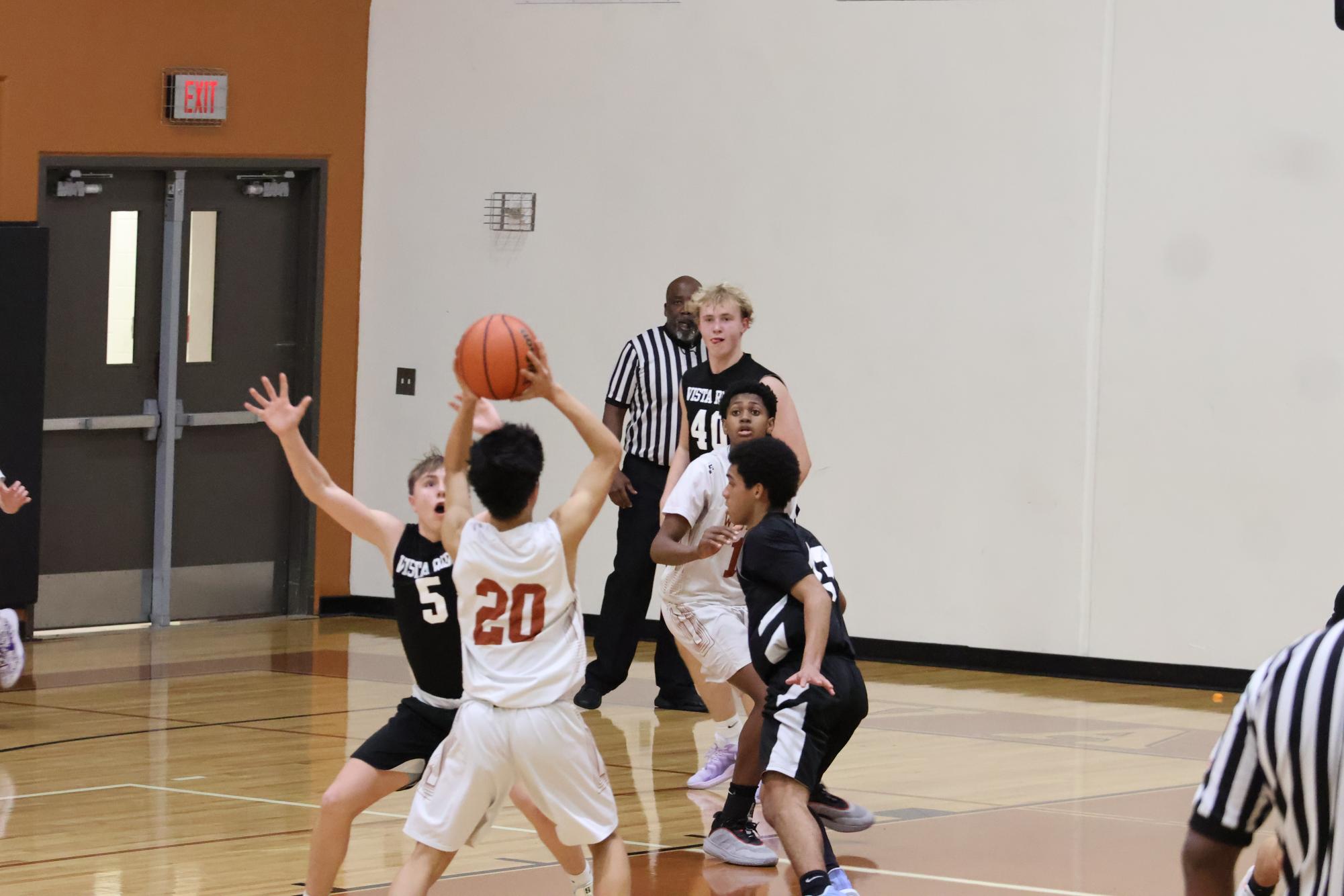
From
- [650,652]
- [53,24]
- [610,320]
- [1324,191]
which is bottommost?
[650,652]

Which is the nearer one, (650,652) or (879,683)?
(879,683)

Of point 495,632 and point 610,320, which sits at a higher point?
point 610,320

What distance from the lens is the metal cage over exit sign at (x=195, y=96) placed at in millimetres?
11188

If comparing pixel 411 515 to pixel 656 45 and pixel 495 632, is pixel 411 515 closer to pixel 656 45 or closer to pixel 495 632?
pixel 656 45

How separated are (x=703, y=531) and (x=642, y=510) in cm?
274

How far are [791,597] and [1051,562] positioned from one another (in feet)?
18.0

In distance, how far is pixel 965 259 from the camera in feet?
35.1

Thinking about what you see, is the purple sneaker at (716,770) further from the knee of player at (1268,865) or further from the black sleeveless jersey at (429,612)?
the knee of player at (1268,865)

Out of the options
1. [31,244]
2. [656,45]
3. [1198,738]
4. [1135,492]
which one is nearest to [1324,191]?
[1135,492]

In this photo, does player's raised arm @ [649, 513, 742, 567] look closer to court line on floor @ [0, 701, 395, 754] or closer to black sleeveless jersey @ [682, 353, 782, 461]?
black sleeveless jersey @ [682, 353, 782, 461]

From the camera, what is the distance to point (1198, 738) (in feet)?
28.4

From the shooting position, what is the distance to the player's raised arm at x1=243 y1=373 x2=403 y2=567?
4723 mm

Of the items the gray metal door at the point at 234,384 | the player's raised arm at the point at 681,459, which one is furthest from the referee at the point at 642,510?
the gray metal door at the point at 234,384

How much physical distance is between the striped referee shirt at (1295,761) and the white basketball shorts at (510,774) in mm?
2233
